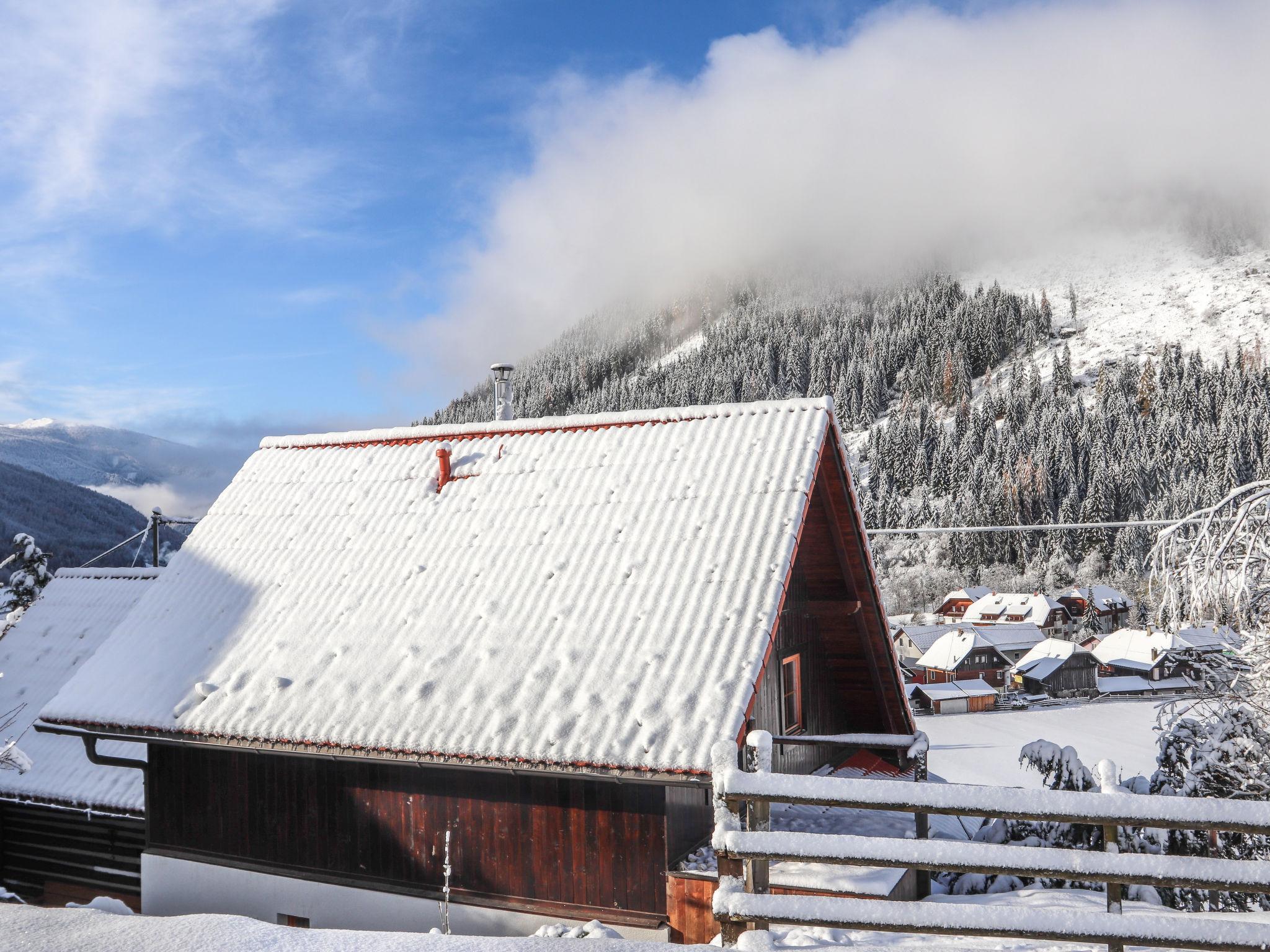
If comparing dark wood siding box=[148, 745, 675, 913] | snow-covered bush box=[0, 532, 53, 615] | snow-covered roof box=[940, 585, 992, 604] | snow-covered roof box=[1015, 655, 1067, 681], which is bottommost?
snow-covered roof box=[1015, 655, 1067, 681]

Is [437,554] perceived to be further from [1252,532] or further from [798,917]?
[1252,532]

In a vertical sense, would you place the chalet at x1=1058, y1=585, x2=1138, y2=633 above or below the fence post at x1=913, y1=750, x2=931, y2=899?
below

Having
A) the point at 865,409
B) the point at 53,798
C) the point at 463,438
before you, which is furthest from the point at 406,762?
the point at 865,409

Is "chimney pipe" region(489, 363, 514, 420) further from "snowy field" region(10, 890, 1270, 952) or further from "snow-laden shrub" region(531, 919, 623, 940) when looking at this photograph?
"snowy field" region(10, 890, 1270, 952)

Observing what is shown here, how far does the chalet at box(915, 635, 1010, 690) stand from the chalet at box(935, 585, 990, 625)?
1045 inches

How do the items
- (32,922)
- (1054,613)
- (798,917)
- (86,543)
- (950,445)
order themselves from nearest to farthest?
(798,917) < (32,922) < (1054,613) < (86,543) < (950,445)

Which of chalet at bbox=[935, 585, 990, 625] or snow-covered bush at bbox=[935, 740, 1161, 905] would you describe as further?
chalet at bbox=[935, 585, 990, 625]

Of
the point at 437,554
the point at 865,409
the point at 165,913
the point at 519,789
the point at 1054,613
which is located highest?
the point at 865,409

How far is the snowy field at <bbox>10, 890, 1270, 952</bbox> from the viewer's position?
5301mm

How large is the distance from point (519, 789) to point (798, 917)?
187 inches

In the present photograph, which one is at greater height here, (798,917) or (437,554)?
(437,554)

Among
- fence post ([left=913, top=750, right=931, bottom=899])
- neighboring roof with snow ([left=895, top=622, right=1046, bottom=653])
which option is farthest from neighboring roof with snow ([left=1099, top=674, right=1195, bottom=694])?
fence post ([left=913, top=750, right=931, bottom=899])

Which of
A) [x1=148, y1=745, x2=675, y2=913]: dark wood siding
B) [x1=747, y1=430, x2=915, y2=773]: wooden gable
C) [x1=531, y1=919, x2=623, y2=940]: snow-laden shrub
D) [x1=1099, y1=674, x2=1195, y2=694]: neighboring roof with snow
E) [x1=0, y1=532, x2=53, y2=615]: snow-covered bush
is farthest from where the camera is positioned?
[x1=1099, y1=674, x2=1195, y2=694]: neighboring roof with snow

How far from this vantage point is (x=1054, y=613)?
99.4 metres
